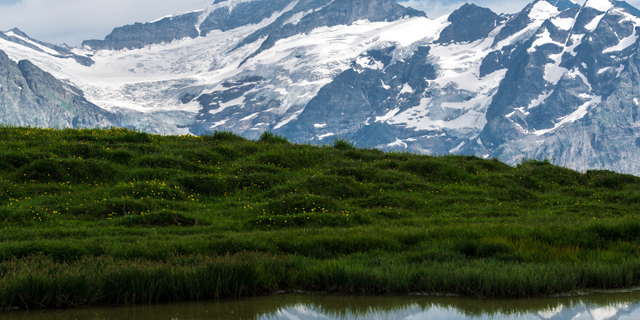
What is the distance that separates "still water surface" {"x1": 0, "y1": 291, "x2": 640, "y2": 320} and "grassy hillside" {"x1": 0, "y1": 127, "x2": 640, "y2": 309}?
0.34m

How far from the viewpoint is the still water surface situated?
9.22 metres

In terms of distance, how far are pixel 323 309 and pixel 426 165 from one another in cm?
1621

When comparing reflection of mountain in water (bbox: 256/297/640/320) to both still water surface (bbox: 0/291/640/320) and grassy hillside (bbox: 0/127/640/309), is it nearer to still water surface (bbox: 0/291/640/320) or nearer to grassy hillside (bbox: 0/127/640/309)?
still water surface (bbox: 0/291/640/320)

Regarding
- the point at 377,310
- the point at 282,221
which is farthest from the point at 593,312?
the point at 282,221

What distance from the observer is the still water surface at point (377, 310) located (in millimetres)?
9219

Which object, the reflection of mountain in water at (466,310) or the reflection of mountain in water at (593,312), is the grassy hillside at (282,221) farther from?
the reflection of mountain in water at (593,312)

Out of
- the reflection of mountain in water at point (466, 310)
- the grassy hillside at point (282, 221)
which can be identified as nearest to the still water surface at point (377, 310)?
the reflection of mountain in water at point (466, 310)

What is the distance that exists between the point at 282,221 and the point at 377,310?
290 inches

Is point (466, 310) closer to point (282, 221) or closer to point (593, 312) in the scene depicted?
point (593, 312)

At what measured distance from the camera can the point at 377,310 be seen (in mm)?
9609

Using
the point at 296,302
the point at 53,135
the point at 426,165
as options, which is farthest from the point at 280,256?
the point at 53,135

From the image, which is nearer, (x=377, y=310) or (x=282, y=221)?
(x=377, y=310)

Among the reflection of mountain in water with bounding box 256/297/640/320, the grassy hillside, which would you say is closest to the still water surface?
the reflection of mountain in water with bounding box 256/297/640/320

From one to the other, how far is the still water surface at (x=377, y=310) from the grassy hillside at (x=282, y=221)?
34cm
